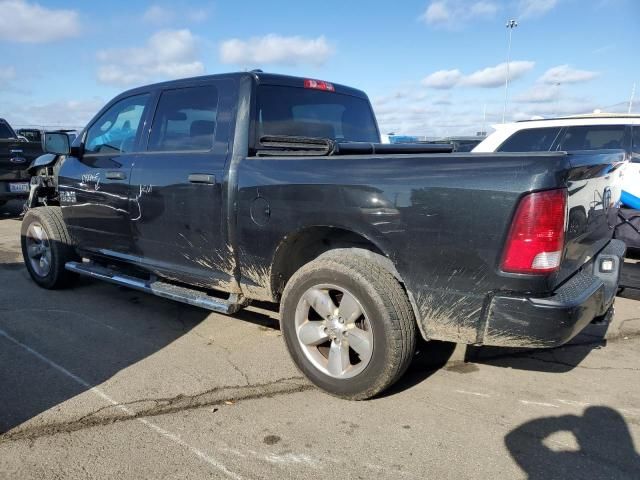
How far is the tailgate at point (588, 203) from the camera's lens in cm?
249

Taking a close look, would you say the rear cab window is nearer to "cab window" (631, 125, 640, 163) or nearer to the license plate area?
"cab window" (631, 125, 640, 163)

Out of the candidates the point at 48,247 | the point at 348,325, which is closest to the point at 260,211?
the point at 348,325

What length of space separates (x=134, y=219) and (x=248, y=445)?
88.8 inches

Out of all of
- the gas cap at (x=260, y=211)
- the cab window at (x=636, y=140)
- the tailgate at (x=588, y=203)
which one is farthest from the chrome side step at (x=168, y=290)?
the cab window at (x=636, y=140)

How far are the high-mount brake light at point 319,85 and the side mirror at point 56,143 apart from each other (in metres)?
2.38

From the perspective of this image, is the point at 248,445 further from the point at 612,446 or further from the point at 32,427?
the point at 612,446

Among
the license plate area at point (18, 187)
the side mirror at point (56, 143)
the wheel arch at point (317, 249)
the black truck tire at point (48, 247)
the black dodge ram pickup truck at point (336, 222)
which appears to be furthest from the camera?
the license plate area at point (18, 187)

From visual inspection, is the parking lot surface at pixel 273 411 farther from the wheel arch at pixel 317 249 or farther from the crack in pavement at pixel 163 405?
the wheel arch at pixel 317 249

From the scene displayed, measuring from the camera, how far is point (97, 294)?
16.9ft

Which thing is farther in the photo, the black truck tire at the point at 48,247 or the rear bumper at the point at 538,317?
the black truck tire at the point at 48,247

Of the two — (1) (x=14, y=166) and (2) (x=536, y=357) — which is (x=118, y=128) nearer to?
(2) (x=536, y=357)

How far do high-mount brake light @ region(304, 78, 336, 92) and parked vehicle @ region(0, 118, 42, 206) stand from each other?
24.9 feet

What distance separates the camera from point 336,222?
9.46ft

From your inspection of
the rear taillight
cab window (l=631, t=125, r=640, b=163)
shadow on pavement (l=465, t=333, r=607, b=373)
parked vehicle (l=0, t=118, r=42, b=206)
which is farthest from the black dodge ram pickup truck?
parked vehicle (l=0, t=118, r=42, b=206)
